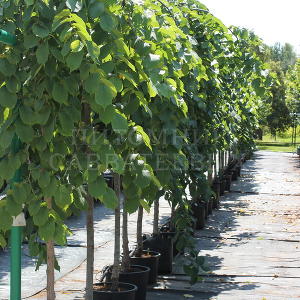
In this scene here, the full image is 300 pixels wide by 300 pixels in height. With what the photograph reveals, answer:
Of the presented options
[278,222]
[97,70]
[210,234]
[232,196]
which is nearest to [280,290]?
[210,234]

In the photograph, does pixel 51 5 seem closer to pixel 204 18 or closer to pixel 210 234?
pixel 204 18

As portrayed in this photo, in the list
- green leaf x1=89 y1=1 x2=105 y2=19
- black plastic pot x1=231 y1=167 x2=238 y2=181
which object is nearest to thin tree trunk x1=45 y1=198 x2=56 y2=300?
green leaf x1=89 y1=1 x2=105 y2=19

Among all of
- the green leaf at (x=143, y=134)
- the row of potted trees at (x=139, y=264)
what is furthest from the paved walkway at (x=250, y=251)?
the green leaf at (x=143, y=134)

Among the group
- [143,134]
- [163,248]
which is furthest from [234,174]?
[143,134]

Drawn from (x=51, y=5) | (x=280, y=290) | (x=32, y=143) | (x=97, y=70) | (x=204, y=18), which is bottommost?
(x=280, y=290)

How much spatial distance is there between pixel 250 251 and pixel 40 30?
687 cm

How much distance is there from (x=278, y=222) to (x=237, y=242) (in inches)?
101

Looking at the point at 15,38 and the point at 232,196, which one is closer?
the point at 15,38

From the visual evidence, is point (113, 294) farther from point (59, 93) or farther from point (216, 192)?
point (216, 192)

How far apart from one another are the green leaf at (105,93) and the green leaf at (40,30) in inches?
12.7

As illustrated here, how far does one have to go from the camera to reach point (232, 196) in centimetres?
1709

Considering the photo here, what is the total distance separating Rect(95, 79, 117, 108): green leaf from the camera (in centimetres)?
287

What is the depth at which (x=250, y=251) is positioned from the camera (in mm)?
9312

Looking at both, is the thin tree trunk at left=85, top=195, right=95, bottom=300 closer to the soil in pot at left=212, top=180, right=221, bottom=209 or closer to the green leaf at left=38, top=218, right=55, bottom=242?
the green leaf at left=38, top=218, right=55, bottom=242
